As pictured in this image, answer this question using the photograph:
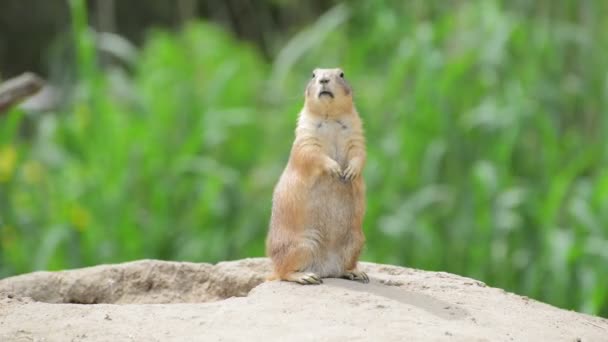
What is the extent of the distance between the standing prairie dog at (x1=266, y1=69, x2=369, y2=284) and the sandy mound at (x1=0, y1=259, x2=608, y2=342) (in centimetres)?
12

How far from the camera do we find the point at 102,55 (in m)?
11.8

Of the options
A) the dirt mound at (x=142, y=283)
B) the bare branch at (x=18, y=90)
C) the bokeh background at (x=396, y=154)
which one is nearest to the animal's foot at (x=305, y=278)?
the dirt mound at (x=142, y=283)

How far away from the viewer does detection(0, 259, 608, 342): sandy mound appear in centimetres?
368

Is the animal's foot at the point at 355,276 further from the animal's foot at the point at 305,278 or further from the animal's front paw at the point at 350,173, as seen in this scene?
the animal's front paw at the point at 350,173

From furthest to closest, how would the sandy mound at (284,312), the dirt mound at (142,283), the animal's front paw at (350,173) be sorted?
the dirt mound at (142,283) → the animal's front paw at (350,173) → the sandy mound at (284,312)

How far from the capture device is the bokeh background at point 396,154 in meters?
6.96

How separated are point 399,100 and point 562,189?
4.88 feet

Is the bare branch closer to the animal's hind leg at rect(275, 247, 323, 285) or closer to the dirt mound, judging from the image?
the dirt mound

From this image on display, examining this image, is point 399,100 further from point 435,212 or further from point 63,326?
point 63,326

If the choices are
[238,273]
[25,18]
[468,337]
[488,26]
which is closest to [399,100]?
[488,26]

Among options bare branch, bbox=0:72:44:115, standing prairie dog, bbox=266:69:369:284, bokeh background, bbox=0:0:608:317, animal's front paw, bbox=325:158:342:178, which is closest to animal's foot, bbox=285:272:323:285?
standing prairie dog, bbox=266:69:369:284

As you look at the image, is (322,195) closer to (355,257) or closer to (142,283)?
(355,257)

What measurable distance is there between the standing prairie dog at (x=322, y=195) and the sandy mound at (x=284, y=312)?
12 centimetres

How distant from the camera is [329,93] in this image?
4.53 m
